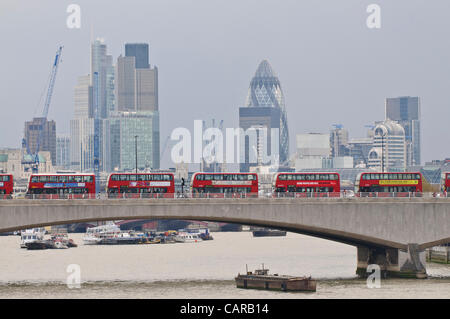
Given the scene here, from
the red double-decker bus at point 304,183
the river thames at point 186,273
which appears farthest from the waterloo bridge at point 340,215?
the red double-decker bus at point 304,183

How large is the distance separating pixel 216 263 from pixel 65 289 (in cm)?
4395

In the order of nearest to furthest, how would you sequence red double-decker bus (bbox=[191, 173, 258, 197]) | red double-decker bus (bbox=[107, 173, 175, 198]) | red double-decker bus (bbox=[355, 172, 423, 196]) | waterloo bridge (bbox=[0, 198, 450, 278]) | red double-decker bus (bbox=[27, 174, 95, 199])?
waterloo bridge (bbox=[0, 198, 450, 278]) → red double-decker bus (bbox=[27, 174, 95, 199]) → red double-decker bus (bbox=[107, 173, 175, 198]) → red double-decker bus (bbox=[355, 172, 423, 196]) → red double-decker bus (bbox=[191, 173, 258, 197])

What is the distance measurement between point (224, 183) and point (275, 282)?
2602 centimetres

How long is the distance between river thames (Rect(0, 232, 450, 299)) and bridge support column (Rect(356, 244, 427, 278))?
186 cm

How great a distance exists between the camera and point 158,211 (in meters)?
115

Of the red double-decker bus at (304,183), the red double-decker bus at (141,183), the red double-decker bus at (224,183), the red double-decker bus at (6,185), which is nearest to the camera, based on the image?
the red double-decker bus at (6,185)

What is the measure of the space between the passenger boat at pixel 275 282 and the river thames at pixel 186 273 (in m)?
1.29

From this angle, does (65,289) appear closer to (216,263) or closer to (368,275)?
(368,275)

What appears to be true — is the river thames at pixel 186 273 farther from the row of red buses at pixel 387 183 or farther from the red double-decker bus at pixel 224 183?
the row of red buses at pixel 387 183

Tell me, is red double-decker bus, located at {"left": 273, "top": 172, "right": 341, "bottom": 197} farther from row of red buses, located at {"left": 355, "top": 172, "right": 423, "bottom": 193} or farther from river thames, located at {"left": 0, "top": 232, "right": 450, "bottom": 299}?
river thames, located at {"left": 0, "top": 232, "right": 450, "bottom": 299}

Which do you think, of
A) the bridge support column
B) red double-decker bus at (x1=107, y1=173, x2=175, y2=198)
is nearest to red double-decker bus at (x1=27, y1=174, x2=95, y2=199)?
Result: red double-decker bus at (x1=107, y1=173, x2=175, y2=198)

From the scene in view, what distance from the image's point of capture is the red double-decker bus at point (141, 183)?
128 meters

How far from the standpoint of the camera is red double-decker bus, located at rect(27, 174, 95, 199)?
12825cm
